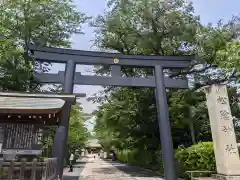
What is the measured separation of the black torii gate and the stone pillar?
7.73 ft

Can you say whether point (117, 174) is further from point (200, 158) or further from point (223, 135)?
point (223, 135)

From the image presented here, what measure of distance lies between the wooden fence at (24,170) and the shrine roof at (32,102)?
1688 millimetres

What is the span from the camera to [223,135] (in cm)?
995

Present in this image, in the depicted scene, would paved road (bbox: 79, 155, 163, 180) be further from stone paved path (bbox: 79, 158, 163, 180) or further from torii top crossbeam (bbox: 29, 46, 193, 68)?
torii top crossbeam (bbox: 29, 46, 193, 68)

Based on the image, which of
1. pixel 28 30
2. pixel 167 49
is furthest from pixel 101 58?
pixel 167 49

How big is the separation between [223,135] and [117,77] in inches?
229

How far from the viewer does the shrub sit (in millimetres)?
11438

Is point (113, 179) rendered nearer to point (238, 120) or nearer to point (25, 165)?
point (25, 165)

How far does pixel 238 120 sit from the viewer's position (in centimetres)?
1916

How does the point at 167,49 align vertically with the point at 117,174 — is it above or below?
above

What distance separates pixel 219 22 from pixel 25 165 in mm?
15006

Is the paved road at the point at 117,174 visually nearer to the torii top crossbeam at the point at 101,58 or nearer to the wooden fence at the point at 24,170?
the torii top crossbeam at the point at 101,58

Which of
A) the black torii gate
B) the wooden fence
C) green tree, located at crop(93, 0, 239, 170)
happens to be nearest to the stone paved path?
green tree, located at crop(93, 0, 239, 170)

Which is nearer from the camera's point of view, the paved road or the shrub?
the shrub
